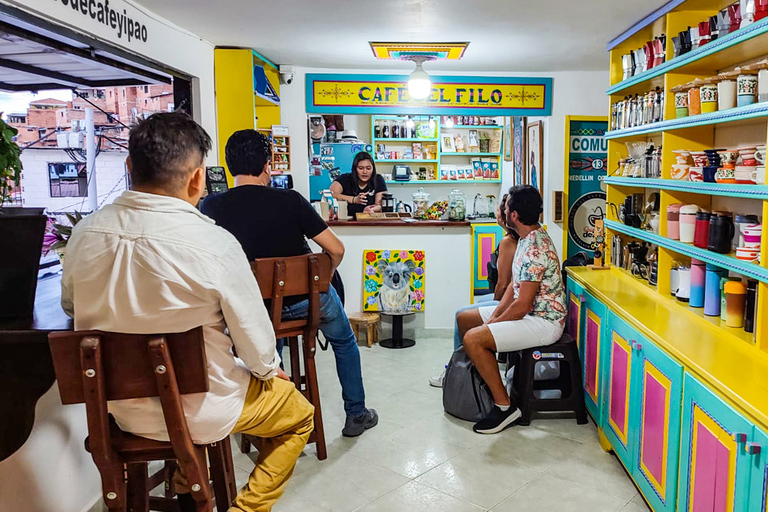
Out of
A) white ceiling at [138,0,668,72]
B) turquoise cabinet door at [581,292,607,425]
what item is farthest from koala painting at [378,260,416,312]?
turquoise cabinet door at [581,292,607,425]

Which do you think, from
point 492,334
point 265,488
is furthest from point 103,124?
point 265,488

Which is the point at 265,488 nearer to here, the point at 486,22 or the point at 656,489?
the point at 656,489

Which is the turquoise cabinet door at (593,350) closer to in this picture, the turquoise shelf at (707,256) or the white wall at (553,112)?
the turquoise shelf at (707,256)

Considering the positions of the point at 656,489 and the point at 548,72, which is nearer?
the point at 656,489

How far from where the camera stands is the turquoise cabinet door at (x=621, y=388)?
2.75 metres

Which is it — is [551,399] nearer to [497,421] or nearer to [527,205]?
[497,421]

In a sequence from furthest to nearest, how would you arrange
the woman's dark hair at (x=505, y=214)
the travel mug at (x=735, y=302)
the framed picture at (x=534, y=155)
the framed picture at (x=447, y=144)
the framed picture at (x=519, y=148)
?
the framed picture at (x=447, y=144)
the framed picture at (x=519, y=148)
the framed picture at (x=534, y=155)
the woman's dark hair at (x=505, y=214)
the travel mug at (x=735, y=302)

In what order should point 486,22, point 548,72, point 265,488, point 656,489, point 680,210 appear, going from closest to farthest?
1. point 265,488
2. point 656,489
3. point 680,210
4. point 486,22
5. point 548,72

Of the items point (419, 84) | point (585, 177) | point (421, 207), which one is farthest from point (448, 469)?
point (585, 177)

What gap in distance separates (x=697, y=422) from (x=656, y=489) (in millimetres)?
521

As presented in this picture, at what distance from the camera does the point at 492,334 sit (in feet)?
11.2

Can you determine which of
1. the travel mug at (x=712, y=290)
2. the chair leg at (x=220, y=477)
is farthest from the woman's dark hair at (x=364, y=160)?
the chair leg at (x=220, y=477)

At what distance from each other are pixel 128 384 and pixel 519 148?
597 cm

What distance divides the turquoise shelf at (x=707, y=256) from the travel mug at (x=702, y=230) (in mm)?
28
